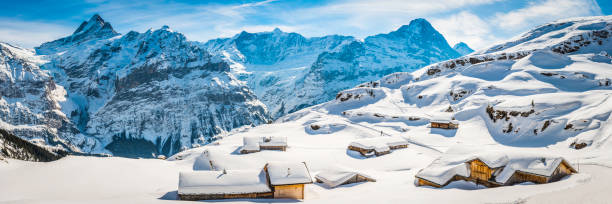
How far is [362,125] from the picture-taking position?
300 ft

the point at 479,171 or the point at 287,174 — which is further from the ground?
the point at 479,171

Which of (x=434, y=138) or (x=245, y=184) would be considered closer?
(x=245, y=184)

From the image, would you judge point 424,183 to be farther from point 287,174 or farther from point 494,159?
point 287,174

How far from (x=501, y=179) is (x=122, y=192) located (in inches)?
1549

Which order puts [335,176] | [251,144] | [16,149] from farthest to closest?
[16,149] → [251,144] → [335,176]

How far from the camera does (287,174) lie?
109 ft

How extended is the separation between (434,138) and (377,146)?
1696cm

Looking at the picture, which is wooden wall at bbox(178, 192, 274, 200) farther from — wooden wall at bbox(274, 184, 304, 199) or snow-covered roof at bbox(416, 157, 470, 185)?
snow-covered roof at bbox(416, 157, 470, 185)

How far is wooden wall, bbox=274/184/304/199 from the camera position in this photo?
3241 cm

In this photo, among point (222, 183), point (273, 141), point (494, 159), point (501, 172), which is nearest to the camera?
point (222, 183)

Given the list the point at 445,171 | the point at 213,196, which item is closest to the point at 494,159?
the point at 445,171

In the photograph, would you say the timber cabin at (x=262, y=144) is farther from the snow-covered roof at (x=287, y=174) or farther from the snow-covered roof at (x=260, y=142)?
the snow-covered roof at (x=287, y=174)

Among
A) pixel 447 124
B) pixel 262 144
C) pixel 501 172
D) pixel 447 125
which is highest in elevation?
pixel 447 124

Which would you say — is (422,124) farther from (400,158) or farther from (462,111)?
(400,158)
